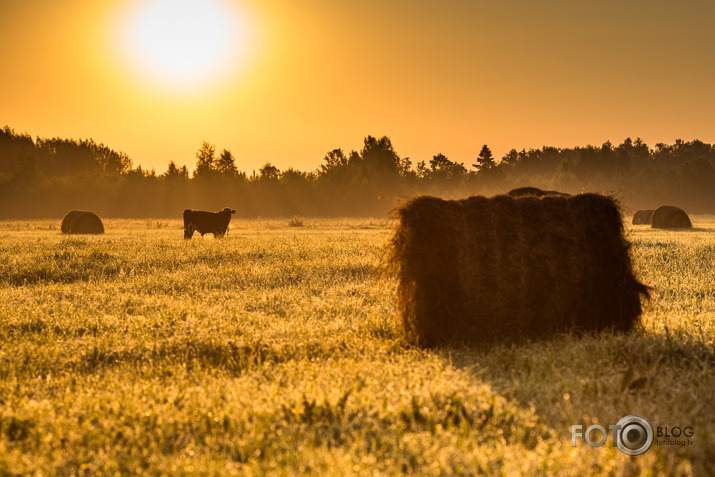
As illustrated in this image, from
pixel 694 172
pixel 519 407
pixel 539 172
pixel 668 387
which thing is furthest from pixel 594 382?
pixel 539 172

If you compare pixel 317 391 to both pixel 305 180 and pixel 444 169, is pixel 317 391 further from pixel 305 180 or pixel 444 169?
pixel 444 169

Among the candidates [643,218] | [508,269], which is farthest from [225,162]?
[508,269]

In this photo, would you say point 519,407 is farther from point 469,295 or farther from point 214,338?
point 214,338

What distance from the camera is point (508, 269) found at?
6.76 m

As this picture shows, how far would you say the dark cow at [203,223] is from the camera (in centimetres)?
2497

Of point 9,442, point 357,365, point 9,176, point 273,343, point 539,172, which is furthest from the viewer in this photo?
point 539,172

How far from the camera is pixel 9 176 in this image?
72.5m

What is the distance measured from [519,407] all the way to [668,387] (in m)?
1.42

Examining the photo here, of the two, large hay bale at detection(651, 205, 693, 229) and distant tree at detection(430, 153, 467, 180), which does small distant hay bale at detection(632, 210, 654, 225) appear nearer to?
large hay bale at detection(651, 205, 693, 229)

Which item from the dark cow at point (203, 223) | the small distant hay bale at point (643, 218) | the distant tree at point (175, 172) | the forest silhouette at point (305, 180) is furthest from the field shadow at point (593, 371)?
the distant tree at point (175, 172)
